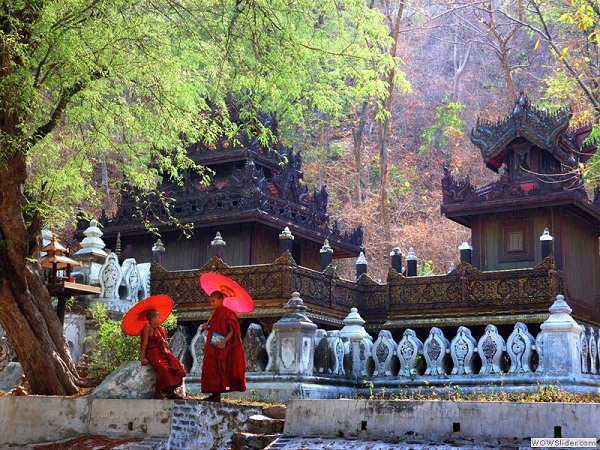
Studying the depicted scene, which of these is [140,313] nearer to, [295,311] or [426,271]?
[295,311]

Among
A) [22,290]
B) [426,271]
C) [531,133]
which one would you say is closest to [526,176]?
[531,133]

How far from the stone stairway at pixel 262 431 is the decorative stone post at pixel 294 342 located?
2.09 meters

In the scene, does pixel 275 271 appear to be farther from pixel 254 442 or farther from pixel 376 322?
pixel 254 442

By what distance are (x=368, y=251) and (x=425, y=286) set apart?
1855 cm

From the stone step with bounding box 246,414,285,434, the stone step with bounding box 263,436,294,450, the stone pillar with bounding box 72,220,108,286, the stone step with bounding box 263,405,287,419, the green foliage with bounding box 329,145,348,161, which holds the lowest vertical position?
the stone step with bounding box 263,436,294,450

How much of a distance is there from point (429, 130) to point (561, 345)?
29.7m

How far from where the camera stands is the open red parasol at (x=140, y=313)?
38.5 feet

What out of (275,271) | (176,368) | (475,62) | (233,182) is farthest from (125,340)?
(475,62)

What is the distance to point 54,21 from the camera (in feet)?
38.2

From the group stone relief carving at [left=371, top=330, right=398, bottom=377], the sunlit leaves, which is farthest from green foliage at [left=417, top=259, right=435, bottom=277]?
the sunlit leaves

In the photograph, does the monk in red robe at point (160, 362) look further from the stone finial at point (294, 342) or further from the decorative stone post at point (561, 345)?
the decorative stone post at point (561, 345)

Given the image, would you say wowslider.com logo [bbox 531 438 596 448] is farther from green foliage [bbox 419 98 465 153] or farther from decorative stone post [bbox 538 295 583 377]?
green foliage [bbox 419 98 465 153]

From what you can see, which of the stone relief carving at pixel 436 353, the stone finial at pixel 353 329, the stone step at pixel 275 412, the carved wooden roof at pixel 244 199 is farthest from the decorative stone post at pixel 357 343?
the carved wooden roof at pixel 244 199

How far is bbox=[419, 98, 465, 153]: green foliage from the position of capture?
137ft
